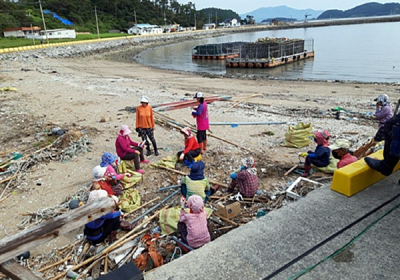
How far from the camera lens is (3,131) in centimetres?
1165

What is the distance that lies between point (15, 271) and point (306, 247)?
3.32 meters

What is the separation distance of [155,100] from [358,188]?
12.9m

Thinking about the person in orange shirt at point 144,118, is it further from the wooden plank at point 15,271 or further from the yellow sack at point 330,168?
the wooden plank at point 15,271

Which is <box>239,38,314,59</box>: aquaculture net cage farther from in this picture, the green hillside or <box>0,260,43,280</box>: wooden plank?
the green hillside

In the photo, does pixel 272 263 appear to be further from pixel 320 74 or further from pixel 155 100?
pixel 320 74

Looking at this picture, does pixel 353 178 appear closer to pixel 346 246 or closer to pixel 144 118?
pixel 346 246

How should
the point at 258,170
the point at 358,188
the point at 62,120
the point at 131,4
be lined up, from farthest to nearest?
the point at 131,4 → the point at 62,120 → the point at 258,170 → the point at 358,188

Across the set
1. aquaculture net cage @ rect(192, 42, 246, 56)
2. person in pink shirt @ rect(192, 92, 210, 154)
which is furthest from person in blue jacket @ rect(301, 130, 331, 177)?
aquaculture net cage @ rect(192, 42, 246, 56)

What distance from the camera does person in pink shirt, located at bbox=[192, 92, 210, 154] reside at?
876cm

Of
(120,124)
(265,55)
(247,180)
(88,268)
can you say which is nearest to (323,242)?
(247,180)

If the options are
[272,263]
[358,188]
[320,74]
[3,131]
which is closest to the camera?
[272,263]

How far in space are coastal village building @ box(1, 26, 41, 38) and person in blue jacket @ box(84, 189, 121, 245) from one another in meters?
66.1

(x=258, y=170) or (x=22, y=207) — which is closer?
(x=22, y=207)

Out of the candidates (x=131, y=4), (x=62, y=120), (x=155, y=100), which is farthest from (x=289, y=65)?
(x=131, y=4)
